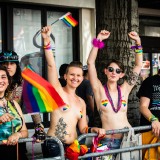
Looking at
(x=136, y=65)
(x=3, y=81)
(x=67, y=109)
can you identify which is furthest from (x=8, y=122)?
(x=136, y=65)

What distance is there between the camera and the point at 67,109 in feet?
15.0

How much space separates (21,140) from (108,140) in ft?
4.40

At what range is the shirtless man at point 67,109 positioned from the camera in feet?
14.7

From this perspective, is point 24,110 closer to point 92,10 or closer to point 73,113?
point 73,113

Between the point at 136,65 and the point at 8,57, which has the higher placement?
the point at 8,57

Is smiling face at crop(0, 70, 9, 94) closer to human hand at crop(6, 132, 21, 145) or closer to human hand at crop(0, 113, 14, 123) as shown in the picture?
human hand at crop(0, 113, 14, 123)

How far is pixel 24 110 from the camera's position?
4.34 meters

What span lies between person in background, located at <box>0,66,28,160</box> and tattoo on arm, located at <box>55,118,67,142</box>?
428 mm

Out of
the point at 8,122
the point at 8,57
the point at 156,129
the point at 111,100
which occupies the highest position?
the point at 8,57

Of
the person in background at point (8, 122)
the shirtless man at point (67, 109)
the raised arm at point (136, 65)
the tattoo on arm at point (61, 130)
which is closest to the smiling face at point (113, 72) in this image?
the raised arm at point (136, 65)

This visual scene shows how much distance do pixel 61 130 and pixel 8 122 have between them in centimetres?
67

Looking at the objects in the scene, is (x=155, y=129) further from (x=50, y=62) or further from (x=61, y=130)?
(x=50, y=62)

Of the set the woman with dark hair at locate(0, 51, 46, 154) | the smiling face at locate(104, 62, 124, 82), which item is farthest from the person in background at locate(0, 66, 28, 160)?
the smiling face at locate(104, 62, 124, 82)

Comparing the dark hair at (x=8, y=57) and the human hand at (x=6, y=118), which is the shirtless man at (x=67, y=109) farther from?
the human hand at (x=6, y=118)
